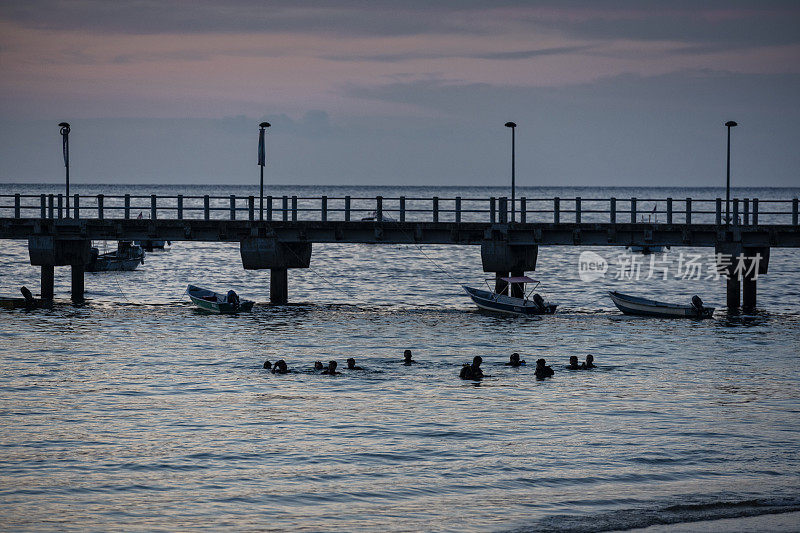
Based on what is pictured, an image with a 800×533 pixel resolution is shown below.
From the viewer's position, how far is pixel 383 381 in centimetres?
3328

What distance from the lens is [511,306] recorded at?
5056 cm

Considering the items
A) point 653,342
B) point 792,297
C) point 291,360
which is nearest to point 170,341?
point 291,360

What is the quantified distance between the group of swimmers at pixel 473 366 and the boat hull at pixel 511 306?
46.6 feet

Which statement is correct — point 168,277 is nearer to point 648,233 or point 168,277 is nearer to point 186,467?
point 648,233

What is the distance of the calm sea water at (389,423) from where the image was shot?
19859mm

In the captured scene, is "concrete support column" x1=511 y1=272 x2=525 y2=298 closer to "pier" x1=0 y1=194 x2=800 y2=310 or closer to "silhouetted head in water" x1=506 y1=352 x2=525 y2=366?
"pier" x1=0 y1=194 x2=800 y2=310

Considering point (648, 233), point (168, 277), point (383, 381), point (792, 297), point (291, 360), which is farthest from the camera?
point (168, 277)

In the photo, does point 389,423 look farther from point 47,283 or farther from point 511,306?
point 47,283

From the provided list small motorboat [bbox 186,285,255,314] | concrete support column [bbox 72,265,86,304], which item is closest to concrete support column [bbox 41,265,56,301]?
concrete support column [bbox 72,265,86,304]

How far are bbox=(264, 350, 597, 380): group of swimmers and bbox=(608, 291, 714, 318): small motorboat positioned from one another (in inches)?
624

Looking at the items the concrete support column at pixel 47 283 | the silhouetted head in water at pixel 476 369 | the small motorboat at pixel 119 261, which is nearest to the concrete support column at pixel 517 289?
the silhouetted head in water at pixel 476 369

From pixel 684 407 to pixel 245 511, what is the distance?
1410cm

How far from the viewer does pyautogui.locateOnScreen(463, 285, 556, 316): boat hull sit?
50312mm

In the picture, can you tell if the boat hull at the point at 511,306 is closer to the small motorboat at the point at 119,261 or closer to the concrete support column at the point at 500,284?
the concrete support column at the point at 500,284
